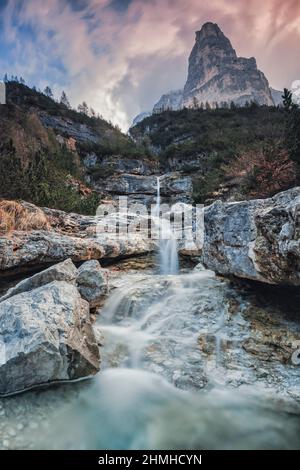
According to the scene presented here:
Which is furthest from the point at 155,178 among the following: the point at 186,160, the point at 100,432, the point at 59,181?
the point at 100,432

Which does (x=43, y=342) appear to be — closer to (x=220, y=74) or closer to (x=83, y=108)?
(x=83, y=108)

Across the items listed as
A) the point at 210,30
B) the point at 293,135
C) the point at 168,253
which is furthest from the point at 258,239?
the point at 210,30

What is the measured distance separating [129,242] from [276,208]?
607 centimetres

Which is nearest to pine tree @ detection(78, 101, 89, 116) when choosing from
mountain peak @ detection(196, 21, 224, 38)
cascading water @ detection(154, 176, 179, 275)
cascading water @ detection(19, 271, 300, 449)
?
cascading water @ detection(154, 176, 179, 275)

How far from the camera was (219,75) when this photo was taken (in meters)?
126

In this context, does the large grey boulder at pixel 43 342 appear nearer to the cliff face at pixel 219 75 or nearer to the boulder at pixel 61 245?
the boulder at pixel 61 245

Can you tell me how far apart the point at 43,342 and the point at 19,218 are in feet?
17.8

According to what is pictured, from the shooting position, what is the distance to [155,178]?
89.6ft

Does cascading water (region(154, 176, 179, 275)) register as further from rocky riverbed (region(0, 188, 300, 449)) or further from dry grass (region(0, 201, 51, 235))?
dry grass (region(0, 201, 51, 235))

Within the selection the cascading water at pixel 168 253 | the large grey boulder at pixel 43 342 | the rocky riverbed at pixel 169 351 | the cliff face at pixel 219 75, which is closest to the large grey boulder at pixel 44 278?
the rocky riverbed at pixel 169 351

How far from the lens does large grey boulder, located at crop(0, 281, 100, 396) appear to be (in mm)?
3734

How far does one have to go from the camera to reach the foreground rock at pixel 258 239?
14.2 feet

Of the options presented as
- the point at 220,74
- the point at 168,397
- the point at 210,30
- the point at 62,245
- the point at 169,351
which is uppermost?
the point at 210,30
